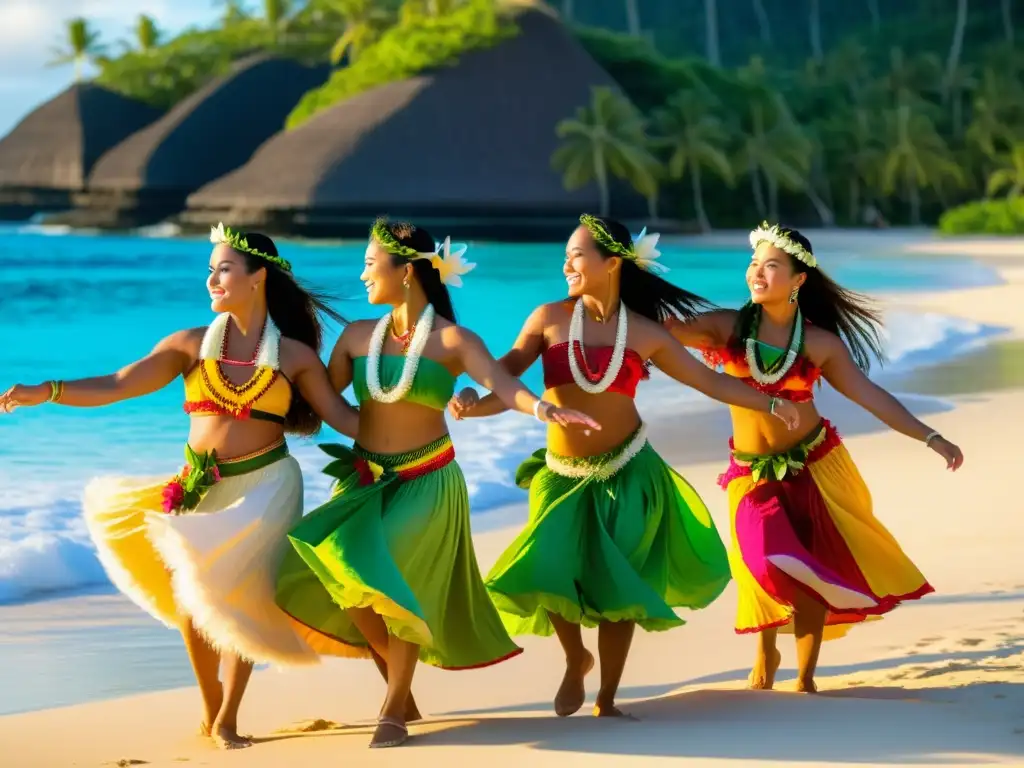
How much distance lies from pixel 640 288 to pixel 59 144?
7104 cm

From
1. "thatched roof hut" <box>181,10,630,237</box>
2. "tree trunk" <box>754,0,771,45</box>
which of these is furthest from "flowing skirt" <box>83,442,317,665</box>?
"tree trunk" <box>754,0,771,45</box>

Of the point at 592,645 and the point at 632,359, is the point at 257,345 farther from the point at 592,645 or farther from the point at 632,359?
the point at 592,645

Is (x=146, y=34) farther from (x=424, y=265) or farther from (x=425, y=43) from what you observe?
(x=424, y=265)

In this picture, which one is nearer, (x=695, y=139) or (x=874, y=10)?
(x=695, y=139)

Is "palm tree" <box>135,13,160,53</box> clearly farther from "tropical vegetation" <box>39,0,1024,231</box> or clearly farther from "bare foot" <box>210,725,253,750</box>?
"bare foot" <box>210,725,253,750</box>

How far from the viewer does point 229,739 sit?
14.5 ft

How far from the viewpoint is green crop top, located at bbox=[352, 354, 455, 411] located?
4.49 meters

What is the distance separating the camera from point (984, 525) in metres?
7.70

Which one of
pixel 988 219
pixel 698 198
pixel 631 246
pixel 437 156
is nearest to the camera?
pixel 631 246

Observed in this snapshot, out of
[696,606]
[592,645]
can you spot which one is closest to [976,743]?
[696,606]

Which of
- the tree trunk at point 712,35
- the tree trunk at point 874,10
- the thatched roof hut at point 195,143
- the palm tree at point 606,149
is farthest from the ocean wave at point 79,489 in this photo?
the tree trunk at point 874,10

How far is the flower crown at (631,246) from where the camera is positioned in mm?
4773

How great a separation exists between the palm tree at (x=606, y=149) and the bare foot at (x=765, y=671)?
5336 centimetres

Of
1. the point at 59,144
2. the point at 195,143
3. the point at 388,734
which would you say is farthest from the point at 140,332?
the point at 59,144
